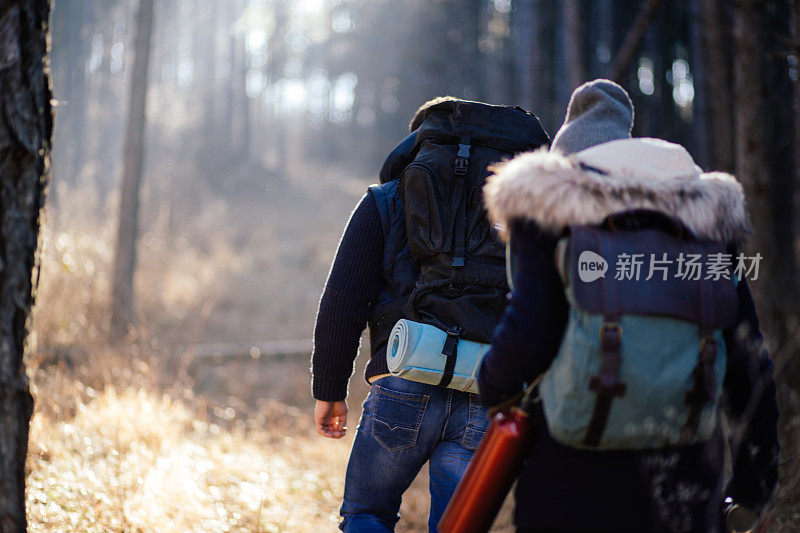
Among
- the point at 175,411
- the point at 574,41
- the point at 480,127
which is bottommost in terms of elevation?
the point at 175,411

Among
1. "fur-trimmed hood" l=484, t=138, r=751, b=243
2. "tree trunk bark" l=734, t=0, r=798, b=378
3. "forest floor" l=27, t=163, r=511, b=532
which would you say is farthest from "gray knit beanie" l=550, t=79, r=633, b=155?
"tree trunk bark" l=734, t=0, r=798, b=378

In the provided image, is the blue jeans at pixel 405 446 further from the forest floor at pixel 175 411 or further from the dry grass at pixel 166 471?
the dry grass at pixel 166 471

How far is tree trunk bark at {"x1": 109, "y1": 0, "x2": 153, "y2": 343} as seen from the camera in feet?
28.0

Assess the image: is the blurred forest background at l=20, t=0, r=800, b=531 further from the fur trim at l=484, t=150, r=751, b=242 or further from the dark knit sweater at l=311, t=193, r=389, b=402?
the fur trim at l=484, t=150, r=751, b=242

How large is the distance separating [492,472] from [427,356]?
0.50m

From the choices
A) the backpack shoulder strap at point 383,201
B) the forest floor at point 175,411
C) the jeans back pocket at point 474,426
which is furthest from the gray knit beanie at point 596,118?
the forest floor at point 175,411

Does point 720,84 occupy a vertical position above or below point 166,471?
above

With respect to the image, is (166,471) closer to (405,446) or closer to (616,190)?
(405,446)

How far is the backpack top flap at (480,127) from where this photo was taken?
2.27 meters

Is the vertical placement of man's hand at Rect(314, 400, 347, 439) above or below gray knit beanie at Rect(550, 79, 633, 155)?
below

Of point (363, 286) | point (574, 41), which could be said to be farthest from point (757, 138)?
point (363, 286)

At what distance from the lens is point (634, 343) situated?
145 centimetres

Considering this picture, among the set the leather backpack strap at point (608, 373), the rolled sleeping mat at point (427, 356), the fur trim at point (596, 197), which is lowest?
the rolled sleeping mat at point (427, 356)

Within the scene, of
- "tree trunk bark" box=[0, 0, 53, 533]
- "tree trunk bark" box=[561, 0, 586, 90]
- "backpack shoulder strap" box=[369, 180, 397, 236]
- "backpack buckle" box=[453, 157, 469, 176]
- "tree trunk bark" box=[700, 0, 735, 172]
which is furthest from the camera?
"tree trunk bark" box=[561, 0, 586, 90]
